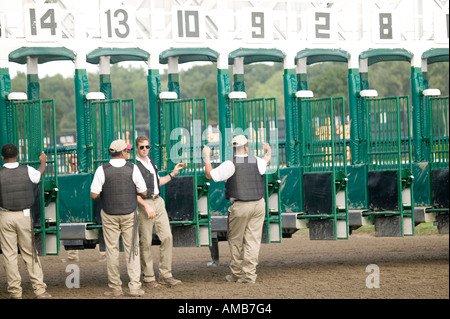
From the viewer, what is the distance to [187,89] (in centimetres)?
6300

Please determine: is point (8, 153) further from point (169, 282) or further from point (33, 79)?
point (169, 282)

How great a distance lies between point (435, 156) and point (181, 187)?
3.28 meters

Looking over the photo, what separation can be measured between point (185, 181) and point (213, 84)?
135 ft

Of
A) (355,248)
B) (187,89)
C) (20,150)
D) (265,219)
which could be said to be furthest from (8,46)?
(187,89)

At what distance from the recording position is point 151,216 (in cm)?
972

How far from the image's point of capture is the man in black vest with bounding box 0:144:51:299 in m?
9.30

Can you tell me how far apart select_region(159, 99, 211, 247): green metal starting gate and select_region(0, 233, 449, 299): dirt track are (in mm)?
559

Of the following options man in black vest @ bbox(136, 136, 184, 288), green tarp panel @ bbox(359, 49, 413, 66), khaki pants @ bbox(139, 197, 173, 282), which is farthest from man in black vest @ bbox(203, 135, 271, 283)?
green tarp panel @ bbox(359, 49, 413, 66)

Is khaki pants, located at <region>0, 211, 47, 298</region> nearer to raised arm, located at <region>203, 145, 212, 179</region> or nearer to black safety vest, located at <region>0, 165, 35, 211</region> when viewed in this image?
black safety vest, located at <region>0, 165, 35, 211</region>

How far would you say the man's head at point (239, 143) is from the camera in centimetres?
1024

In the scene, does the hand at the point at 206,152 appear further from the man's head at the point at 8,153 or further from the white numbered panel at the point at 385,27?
the white numbered panel at the point at 385,27

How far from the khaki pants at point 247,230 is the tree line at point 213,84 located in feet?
94.9
